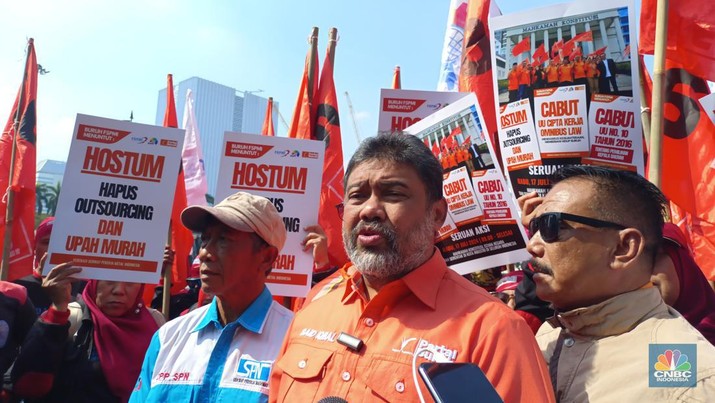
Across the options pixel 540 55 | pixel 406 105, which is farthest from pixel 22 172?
pixel 540 55

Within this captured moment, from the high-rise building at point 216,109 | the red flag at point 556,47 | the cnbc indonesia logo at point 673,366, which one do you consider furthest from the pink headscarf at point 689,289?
the high-rise building at point 216,109

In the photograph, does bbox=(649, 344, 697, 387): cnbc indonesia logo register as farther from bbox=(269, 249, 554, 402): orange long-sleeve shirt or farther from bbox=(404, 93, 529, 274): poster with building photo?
bbox=(404, 93, 529, 274): poster with building photo

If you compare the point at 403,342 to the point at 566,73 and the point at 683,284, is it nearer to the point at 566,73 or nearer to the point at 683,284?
the point at 683,284

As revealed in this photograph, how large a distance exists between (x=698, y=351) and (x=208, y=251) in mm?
1974

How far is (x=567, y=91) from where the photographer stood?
3.26 meters

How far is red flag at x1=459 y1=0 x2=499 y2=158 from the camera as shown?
518cm

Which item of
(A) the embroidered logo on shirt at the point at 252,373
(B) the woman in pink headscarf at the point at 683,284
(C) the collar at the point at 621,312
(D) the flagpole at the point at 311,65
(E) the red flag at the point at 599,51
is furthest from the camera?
(D) the flagpole at the point at 311,65

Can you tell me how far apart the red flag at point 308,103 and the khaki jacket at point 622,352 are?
184 inches

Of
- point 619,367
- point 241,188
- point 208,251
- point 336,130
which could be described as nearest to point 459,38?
point 336,130

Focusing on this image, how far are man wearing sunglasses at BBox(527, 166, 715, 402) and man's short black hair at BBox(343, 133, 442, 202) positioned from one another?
36cm

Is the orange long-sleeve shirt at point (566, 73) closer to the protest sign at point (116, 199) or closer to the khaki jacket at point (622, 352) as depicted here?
the khaki jacket at point (622, 352)

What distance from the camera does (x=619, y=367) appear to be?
1.63 metres

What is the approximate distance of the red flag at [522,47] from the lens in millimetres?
3406

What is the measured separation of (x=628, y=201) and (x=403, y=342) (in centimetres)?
85
